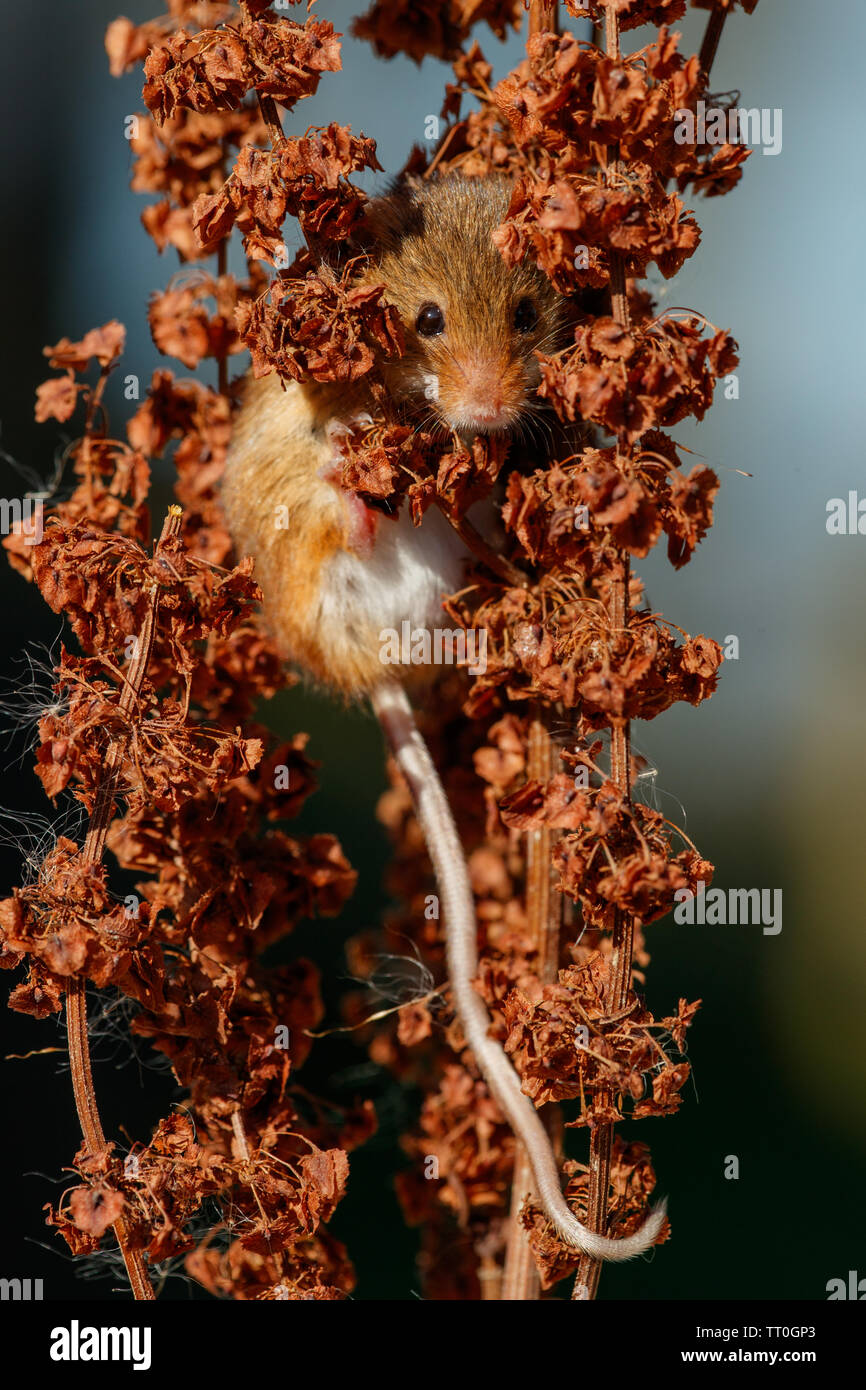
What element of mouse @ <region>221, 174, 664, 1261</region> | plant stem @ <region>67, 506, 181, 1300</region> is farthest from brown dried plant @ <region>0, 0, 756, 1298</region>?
mouse @ <region>221, 174, 664, 1261</region>

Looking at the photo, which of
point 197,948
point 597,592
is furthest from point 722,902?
point 197,948

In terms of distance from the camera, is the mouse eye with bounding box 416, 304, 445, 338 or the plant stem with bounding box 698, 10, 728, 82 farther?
the mouse eye with bounding box 416, 304, 445, 338

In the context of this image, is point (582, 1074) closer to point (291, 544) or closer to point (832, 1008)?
point (291, 544)

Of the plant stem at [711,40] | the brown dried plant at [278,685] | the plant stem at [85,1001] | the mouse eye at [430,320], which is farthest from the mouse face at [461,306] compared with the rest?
the plant stem at [85,1001]

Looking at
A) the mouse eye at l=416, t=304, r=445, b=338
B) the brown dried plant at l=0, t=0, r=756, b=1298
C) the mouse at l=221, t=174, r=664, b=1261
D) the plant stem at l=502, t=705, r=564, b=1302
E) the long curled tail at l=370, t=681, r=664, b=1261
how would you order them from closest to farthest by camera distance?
1. the brown dried plant at l=0, t=0, r=756, b=1298
2. the long curled tail at l=370, t=681, r=664, b=1261
3. the plant stem at l=502, t=705, r=564, b=1302
4. the mouse at l=221, t=174, r=664, b=1261
5. the mouse eye at l=416, t=304, r=445, b=338

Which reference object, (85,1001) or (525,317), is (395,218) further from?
(85,1001)

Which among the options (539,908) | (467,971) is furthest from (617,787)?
(467,971)

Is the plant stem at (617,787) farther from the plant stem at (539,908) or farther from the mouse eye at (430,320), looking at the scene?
the mouse eye at (430,320)

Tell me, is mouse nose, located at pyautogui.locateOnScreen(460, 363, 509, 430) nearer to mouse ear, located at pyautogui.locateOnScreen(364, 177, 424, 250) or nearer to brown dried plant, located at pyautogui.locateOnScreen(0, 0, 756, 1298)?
brown dried plant, located at pyautogui.locateOnScreen(0, 0, 756, 1298)
